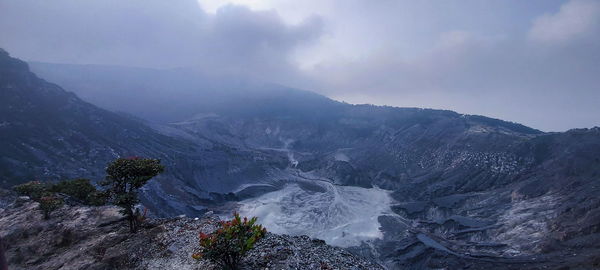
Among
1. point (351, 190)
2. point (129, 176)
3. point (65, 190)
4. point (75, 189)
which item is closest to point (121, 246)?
point (129, 176)

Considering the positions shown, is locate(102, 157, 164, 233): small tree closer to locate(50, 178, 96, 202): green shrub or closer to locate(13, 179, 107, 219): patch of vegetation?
locate(13, 179, 107, 219): patch of vegetation

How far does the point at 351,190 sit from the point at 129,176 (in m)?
91.0

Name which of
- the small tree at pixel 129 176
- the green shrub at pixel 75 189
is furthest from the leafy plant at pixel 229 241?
the green shrub at pixel 75 189

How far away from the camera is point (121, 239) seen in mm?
19062

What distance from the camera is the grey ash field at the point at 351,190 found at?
77.4 ft

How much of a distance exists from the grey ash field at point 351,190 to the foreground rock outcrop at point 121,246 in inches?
5.1

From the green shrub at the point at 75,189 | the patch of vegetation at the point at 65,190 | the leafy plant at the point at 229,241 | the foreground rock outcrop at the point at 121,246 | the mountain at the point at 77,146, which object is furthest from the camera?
the mountain at the point at 77,146

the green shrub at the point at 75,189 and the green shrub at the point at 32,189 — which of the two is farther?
the green shrub at the point at 75,189

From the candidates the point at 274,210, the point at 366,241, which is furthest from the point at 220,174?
the point at 366,241

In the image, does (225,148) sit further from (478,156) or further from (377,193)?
(478,156)

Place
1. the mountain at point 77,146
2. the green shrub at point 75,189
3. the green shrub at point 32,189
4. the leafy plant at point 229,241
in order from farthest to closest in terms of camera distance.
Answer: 1. the mountain at point 77,146
2. the green shrub at point 75,189
3. the green shrub at point 32,189
4. the leafy plant at point 229,241

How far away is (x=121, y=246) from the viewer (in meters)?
18.0

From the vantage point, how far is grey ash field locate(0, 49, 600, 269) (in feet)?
77.4

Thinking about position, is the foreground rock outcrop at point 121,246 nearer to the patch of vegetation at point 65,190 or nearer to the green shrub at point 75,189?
the patch of vegetation at point 65,190
